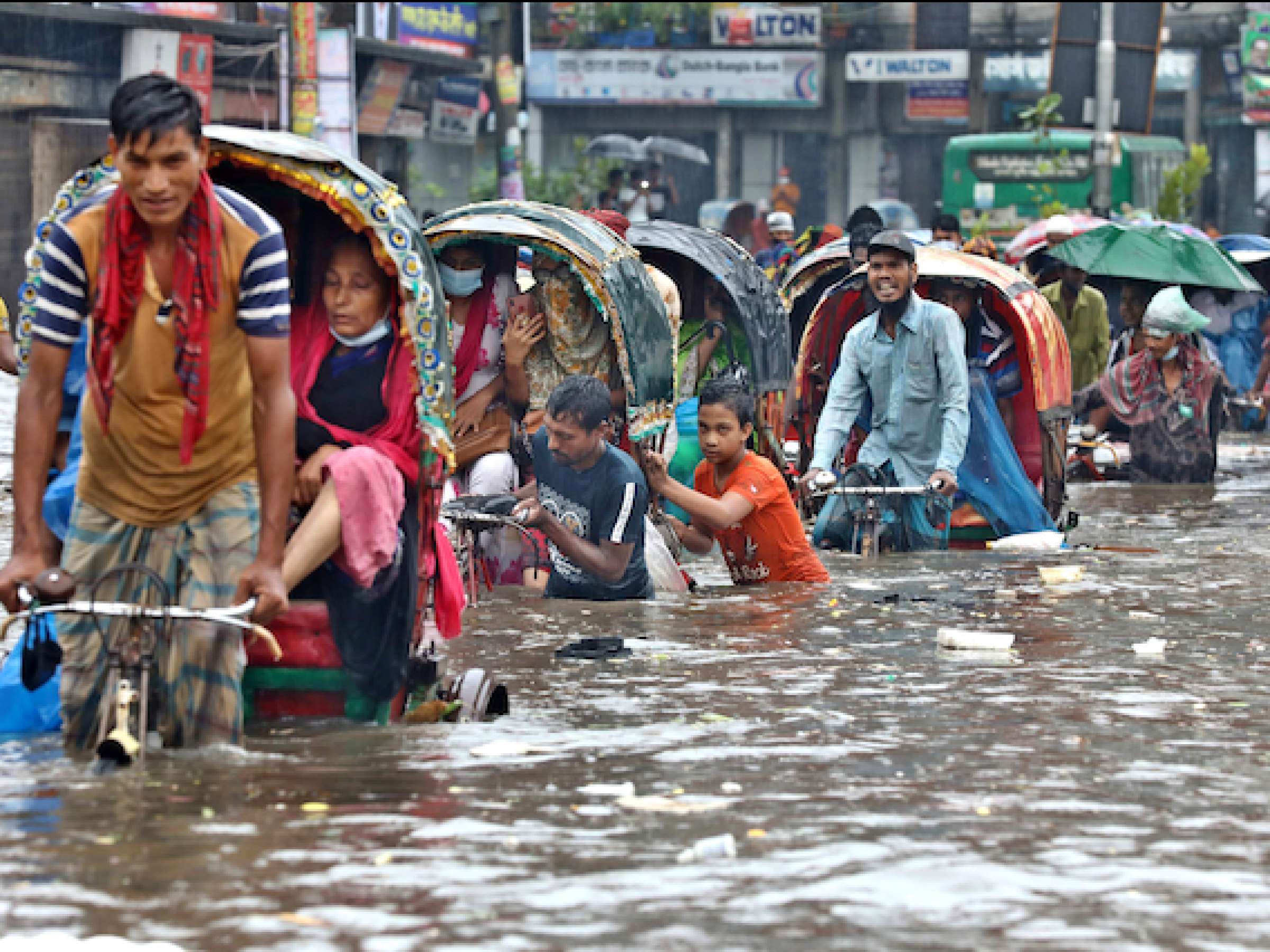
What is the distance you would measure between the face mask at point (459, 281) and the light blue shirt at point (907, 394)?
A: 6.42ft

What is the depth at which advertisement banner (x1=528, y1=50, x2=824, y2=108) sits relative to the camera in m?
43.9

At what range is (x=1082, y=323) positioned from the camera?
55.6 ft

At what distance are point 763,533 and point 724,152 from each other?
Result: 36.1 meters

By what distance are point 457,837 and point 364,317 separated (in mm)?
2006

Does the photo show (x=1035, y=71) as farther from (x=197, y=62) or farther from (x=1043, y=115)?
(x=197, y=62)

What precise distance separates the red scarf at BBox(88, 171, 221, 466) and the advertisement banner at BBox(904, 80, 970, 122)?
38.9m

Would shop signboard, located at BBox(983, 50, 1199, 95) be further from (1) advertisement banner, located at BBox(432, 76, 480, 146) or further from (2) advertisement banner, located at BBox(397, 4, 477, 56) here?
(1) advertisement banner, located at BBox(432, 76, 480, 146)

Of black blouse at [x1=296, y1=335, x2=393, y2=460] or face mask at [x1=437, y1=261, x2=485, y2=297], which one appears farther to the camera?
face mask at [x1=437, y1=261, x2=485, y2=297]

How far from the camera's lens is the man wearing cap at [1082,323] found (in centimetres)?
1683

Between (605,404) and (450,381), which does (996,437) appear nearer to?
(605,404)

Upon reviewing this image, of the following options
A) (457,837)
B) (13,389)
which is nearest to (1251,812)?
(457,837)

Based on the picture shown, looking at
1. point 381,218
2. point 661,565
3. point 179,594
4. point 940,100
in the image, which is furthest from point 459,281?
point 940,100

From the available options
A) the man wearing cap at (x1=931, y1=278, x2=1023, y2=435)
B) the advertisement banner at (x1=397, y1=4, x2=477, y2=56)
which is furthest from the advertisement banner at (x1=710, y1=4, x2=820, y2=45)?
the man wearing cap at (x1=931, y1=278, x2=1023, y2=435)

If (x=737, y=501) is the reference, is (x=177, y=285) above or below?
above
